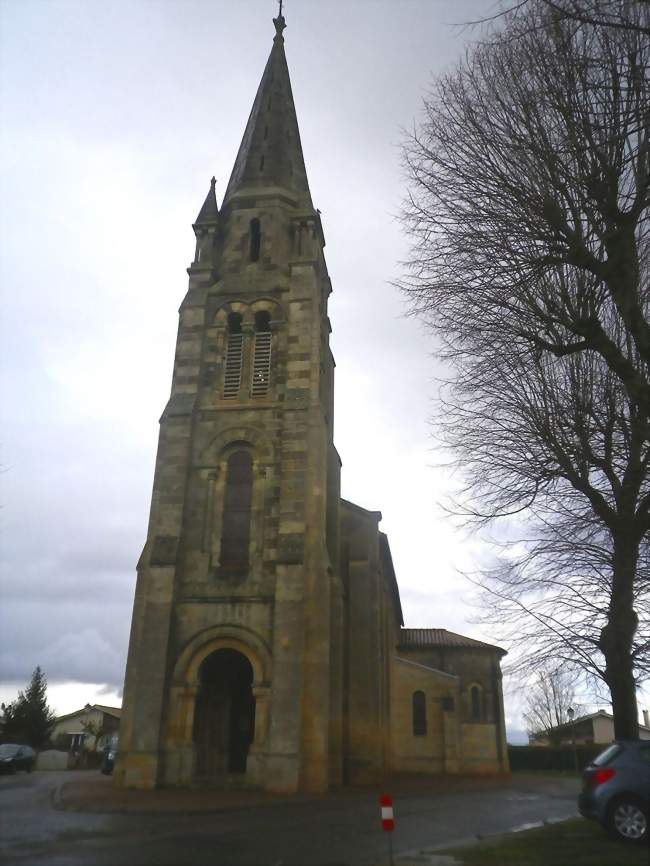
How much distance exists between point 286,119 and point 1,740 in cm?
3531

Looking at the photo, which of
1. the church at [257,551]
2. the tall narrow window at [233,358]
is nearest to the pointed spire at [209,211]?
the church at [257,551]

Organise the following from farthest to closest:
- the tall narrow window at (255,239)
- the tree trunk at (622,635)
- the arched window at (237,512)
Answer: the tall narrow window at (255,239), the arched window at (237,512), the tree trunk at (622,635)

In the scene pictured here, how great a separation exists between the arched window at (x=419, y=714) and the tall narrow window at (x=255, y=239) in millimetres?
19775

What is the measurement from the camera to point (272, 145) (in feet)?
97.9

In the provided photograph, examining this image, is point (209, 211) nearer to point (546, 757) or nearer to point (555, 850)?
point (555, 850)

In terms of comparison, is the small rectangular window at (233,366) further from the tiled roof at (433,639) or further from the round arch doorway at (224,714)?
the tiled roof at (433,639)

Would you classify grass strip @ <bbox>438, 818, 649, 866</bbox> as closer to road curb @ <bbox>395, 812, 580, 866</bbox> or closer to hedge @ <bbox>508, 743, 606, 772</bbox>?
road curb @ <bbox>395, 812, 580, 866</bbox>

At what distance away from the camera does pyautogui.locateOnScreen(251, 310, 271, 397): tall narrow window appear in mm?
24531

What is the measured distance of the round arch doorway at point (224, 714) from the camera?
2141 centimetres

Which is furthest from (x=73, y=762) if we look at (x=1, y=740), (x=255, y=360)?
(x=255, y=360)

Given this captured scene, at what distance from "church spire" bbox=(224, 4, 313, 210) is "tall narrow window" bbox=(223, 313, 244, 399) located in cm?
563

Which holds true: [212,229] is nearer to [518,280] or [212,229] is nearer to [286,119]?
[286,119]

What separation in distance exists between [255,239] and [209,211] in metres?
2.21

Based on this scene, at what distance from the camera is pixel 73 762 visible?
36969 millimetres
